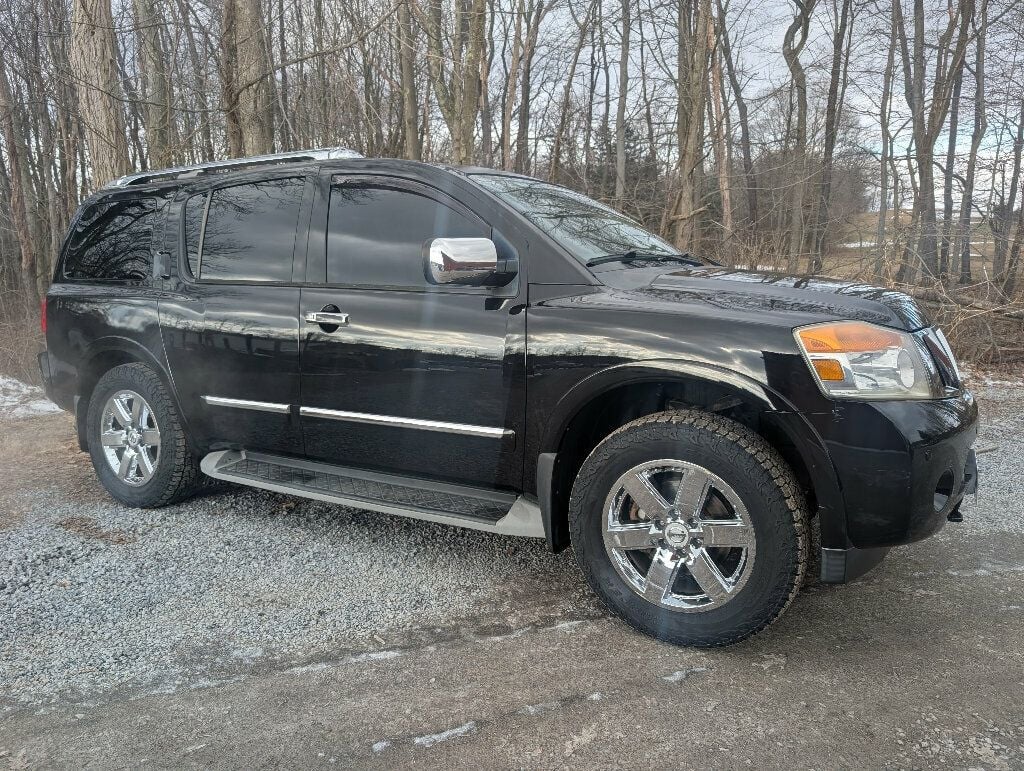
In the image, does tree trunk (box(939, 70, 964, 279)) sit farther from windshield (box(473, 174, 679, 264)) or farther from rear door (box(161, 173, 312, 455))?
rear door (box(161, 173, 312, 455))

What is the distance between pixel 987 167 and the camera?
10.6 meters

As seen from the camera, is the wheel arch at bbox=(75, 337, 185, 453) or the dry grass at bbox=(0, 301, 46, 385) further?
the dry grass at bbox=(0, 301, 46, 385)

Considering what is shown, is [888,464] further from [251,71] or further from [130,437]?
[251,71]

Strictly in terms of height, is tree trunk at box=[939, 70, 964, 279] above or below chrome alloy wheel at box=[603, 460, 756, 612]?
above

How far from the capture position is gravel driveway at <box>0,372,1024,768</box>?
2.19 metres

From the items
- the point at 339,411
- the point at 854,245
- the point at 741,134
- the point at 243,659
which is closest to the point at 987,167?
the point at 854,245

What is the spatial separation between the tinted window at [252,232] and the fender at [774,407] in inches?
71.0

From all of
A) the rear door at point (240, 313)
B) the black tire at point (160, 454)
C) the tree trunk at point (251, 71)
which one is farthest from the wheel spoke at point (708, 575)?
the tree trunk at point (251, 71)

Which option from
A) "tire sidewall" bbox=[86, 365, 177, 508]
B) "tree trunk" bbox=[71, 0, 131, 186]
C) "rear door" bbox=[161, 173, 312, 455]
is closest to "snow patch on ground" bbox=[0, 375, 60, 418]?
"tree trunk" bbox=[71, 0, 131, 186]

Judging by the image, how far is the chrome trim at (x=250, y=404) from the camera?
3699 millimetres

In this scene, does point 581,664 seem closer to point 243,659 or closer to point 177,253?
point 243,659

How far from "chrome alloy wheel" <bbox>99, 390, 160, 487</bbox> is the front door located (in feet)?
3.88

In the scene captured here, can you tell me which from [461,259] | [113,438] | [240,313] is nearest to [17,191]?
[113,438]

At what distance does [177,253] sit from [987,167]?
36.3 ft
